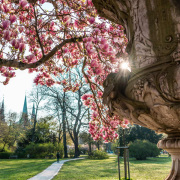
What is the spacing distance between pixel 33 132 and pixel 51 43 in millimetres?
25853

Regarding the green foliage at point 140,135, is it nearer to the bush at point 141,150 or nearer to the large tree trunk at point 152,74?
the bush at point 141,150

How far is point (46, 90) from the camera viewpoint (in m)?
25.2

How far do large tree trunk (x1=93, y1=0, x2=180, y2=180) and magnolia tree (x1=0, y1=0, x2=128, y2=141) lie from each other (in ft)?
4.32

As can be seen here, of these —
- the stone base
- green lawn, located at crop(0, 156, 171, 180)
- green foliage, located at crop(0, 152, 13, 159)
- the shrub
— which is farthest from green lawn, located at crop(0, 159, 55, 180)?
green foliage, located at crop(0, 152, 13, 159)


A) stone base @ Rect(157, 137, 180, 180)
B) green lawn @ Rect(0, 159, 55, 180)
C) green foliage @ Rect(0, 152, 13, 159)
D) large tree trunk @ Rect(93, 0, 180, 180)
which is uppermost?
large tree trunk @ Rect(93, 0, 180, 180)

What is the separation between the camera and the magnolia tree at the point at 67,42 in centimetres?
312

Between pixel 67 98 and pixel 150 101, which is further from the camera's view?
pixel 67 98

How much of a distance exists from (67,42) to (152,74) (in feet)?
9.61

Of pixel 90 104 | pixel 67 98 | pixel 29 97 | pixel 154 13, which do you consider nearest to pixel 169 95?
pixel 154 13

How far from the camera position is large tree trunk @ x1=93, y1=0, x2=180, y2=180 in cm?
129

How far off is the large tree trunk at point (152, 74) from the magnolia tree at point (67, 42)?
4.32 feet

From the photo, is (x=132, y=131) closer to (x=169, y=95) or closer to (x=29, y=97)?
(x=29, y=97)

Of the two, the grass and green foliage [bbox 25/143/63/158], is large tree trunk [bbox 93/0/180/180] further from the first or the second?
green foliage [bbox 25/143/63/158]

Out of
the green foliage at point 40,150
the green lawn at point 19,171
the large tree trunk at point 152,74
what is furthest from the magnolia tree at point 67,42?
the green foliage at point 40,150
